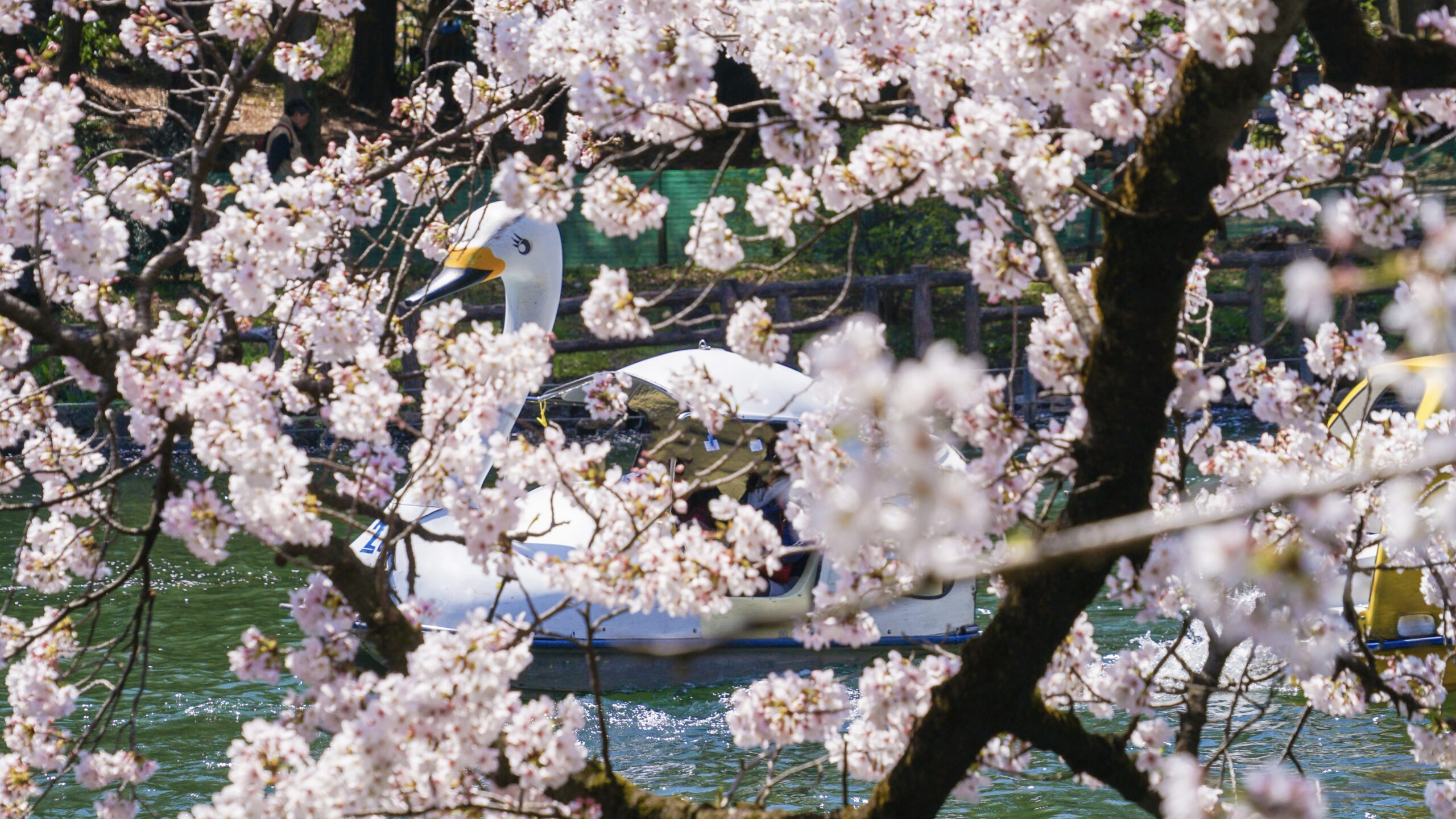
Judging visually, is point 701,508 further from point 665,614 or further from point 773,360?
point 773,360

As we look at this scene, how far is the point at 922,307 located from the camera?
16.7 m

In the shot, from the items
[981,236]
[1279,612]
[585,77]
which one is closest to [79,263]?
[585,77]

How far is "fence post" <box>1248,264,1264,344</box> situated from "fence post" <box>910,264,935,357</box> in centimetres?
393

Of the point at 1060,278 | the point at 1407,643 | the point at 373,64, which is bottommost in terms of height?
the point at 1407,643

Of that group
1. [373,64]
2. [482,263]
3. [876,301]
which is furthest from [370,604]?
[373,64]

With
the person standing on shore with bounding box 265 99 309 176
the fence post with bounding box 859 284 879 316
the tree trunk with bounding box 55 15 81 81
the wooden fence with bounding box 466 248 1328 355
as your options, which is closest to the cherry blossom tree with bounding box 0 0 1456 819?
the tree trunk with bounding box 55 15 81 81

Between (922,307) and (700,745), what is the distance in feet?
34.6

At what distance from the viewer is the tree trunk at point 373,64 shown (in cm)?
2516

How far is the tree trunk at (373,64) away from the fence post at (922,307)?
1233 centimetres

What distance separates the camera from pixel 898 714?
322cm

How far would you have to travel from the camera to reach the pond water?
6.05 meters

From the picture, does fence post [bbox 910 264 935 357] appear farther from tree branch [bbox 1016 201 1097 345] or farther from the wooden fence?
A: tree branch [bbox 1016 201 1097 345]

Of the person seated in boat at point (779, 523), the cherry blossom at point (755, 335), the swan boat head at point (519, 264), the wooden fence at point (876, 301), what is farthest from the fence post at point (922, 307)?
the cherry blossom at point (755, 335)

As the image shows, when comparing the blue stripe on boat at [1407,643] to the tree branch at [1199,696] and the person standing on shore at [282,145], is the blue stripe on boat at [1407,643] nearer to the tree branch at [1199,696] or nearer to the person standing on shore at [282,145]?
the tree branch at [1199,696]
